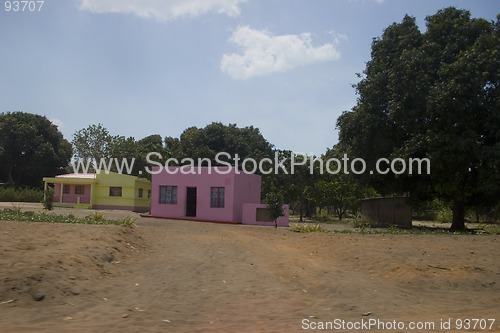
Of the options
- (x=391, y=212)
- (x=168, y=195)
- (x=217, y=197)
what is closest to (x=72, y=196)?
(x=168, y=195)

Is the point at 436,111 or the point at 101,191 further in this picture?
the point at 101,191

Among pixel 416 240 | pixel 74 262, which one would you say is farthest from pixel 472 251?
pixel 74 262

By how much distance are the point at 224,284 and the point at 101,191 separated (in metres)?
32.2

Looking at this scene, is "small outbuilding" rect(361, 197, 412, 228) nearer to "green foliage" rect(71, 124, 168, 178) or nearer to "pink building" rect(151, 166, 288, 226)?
"pink building" rect(151, 166, 288, 226)

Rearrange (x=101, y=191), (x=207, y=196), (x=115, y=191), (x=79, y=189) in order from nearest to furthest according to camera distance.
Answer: (x=207, y=196)
(x=115, y=191)
(x=101, y=191)
(x=79, y=189)

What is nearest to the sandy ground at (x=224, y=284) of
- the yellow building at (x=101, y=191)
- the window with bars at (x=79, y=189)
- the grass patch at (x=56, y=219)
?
the grass patch at (x=56, y=219)

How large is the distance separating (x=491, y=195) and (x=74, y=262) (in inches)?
787

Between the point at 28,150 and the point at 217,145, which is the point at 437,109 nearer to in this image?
the point at 217,145

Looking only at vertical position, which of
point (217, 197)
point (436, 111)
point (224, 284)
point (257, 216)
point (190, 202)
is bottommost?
point (224, 284)

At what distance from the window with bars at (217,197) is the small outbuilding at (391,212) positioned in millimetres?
9993

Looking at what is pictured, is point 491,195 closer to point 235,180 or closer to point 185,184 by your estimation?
point 235,180

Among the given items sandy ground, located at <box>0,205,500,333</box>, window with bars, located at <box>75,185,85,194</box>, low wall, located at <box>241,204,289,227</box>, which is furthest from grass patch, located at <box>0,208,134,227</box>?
window with bars, located at <box>75,185,85,194</box>

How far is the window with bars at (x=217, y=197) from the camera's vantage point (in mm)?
27422

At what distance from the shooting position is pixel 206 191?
27.8 meters
